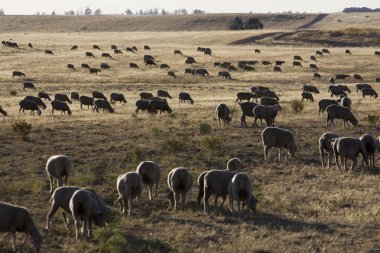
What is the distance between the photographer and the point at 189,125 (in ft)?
101

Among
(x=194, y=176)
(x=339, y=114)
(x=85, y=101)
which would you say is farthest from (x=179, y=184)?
(x=85, y=101)

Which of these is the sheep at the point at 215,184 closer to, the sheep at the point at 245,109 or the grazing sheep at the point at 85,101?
the sheep at the point at 245,109

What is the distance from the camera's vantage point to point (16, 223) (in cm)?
1275

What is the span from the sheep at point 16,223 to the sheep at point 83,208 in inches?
44.9

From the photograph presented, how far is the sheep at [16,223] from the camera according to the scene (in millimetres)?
12656

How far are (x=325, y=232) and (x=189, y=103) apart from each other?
2874 centimetres

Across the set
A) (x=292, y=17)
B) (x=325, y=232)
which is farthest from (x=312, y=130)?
(x=292, y=17)

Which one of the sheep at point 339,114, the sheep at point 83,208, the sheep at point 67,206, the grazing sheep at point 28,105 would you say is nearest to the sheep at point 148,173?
the sheep at point 67,206

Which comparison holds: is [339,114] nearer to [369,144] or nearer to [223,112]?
[223,112]

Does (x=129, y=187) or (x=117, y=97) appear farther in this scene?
(x=117, y=97)

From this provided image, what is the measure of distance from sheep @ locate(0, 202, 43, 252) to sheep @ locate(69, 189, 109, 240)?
3.74ft

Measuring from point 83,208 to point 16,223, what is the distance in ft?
5.15

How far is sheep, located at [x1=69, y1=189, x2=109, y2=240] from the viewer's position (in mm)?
13578

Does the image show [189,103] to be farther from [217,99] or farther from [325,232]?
[325,232]
